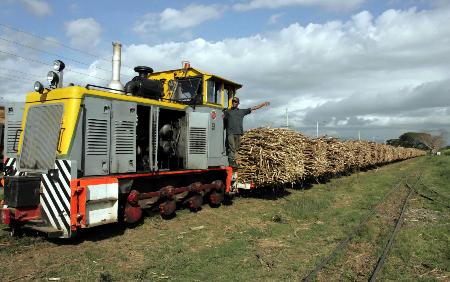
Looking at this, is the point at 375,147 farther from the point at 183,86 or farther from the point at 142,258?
the point at 142,258

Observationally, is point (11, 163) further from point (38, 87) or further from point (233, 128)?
point (233, 128)

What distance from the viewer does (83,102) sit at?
686cm

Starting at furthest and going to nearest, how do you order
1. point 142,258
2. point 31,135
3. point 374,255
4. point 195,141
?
point 195,141 < point 31,135 < point 374,255 < point 142,258

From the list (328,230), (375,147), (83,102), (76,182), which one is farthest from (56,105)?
(375,147)

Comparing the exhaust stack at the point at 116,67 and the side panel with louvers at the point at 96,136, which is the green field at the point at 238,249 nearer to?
the side panel with louvers at the point at 96,136

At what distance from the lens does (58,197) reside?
21.8 feet

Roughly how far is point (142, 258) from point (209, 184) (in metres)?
4.04

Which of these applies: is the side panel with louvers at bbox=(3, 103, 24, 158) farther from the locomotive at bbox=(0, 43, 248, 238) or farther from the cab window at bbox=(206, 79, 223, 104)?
the cab window at bbox=(206, 79, 223, 104)

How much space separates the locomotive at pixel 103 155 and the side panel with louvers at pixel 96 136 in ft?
0.06

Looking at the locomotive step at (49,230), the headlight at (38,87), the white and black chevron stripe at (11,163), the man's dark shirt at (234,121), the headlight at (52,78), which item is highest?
the headlight at (52,78)

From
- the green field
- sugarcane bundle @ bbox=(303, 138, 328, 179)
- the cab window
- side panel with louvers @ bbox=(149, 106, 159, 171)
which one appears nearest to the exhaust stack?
side panel with louvers @ bbox=(149, 106, 159, 171)

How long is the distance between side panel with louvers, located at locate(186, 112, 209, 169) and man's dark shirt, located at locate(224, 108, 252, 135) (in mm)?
1272

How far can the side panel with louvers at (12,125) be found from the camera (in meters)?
7.77

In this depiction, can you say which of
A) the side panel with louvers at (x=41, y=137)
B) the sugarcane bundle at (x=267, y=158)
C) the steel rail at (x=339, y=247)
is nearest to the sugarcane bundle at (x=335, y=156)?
the sugarcane bundle at (x=267, y=158)
